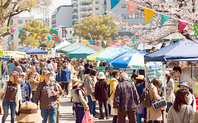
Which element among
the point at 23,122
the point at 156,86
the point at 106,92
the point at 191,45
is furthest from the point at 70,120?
the point at 23,122

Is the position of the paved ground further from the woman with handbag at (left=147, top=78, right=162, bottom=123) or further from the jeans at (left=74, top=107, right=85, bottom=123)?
the woman with handbag at (left=147, top=78, right=162, bottom=123)

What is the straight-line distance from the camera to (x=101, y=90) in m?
9.92

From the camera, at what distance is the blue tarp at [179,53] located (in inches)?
299

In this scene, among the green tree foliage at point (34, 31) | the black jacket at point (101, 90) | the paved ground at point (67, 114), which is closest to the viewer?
the black jacket at point (101, 90)

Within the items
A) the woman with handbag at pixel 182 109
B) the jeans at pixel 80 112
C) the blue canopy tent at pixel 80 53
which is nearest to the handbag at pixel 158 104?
the jeans at pixel 80 112

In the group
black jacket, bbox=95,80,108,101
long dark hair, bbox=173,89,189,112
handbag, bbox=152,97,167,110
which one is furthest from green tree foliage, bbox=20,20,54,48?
long dark hair, bbox=173,89,189,112

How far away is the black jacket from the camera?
987 centimetres

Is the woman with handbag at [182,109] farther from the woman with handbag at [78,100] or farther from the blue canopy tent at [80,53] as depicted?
the blue canopy tent at [80,53]

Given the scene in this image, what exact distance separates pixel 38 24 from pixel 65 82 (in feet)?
237

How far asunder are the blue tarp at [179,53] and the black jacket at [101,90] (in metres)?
2.09

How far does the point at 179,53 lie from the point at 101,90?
3.16 metres

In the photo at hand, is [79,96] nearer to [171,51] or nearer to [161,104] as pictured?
[161,104]

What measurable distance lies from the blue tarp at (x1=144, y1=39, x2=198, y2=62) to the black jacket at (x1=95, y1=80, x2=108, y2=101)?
2087 mm

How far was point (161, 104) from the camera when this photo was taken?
7.24m
